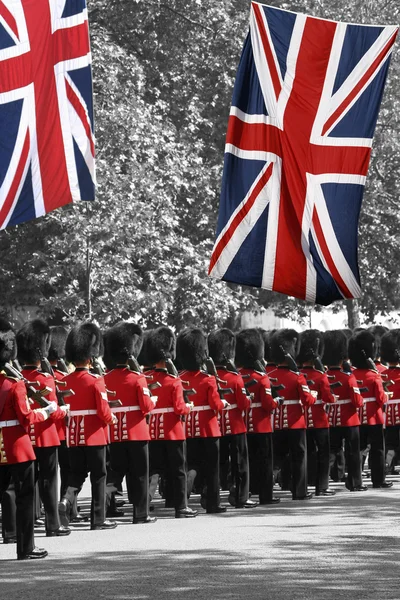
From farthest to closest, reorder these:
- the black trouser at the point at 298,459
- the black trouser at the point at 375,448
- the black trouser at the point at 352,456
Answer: the black trouser at the point at 375,448 → the black trouser at the point at 352,456 → the black trouser at the point at 298,459

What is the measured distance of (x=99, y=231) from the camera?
2378cm

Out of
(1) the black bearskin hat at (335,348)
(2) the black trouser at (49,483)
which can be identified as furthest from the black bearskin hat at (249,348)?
(2) the black trouser at (49,483)

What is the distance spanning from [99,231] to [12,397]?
14224 millimetres

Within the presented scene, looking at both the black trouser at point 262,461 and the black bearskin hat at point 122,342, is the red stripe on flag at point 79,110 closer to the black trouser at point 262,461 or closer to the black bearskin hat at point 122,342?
the black bearskin hat at point 122,342

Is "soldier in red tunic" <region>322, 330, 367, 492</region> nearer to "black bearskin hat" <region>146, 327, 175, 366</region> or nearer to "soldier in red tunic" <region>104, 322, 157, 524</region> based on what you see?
"black bearskin hat" <region>146, 327, 175, 366</region>

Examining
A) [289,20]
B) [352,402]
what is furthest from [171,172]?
[289,20]

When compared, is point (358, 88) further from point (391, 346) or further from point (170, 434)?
point (391, 346)

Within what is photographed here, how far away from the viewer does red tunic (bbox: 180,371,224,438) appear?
41.7ft

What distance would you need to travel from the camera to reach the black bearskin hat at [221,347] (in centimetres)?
1345

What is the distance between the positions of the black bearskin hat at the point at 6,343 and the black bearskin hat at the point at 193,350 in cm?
312

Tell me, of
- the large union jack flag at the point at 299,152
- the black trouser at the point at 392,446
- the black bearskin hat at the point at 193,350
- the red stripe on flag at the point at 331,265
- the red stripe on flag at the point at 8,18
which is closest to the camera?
the red stripe on flag at the point at 8,18

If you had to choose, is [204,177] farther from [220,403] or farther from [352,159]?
[352,159]

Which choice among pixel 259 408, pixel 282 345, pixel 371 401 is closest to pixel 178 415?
pixel 259 408

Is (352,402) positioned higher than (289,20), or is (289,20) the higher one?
(289,20)
